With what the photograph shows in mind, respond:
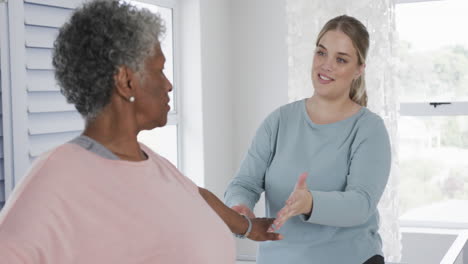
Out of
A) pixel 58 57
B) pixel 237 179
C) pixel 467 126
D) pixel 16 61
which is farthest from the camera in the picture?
pixel 467 126

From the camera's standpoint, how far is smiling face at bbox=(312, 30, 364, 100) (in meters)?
2.06

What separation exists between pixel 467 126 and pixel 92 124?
3.59 m

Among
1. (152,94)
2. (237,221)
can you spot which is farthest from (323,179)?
(152,94)

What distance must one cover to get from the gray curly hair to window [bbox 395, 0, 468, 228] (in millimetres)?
3491

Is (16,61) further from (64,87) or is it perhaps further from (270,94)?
(270,94)

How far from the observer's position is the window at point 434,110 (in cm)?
434

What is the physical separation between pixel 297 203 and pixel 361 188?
0.25 m

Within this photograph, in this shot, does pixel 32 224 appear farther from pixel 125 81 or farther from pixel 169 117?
pixel 169 117

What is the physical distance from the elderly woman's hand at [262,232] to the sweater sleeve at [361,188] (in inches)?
4.3

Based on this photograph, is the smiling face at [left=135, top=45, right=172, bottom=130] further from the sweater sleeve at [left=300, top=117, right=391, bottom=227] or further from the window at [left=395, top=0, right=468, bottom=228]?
the window at [left=395, top=0, right=468, bottom=228]

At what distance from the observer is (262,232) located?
1873 mm

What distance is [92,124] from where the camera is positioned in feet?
4.08

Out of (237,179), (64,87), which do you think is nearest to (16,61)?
(237,179)

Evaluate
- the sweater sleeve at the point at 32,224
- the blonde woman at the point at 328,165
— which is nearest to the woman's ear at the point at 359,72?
the blonde woman at the point at 328,165
